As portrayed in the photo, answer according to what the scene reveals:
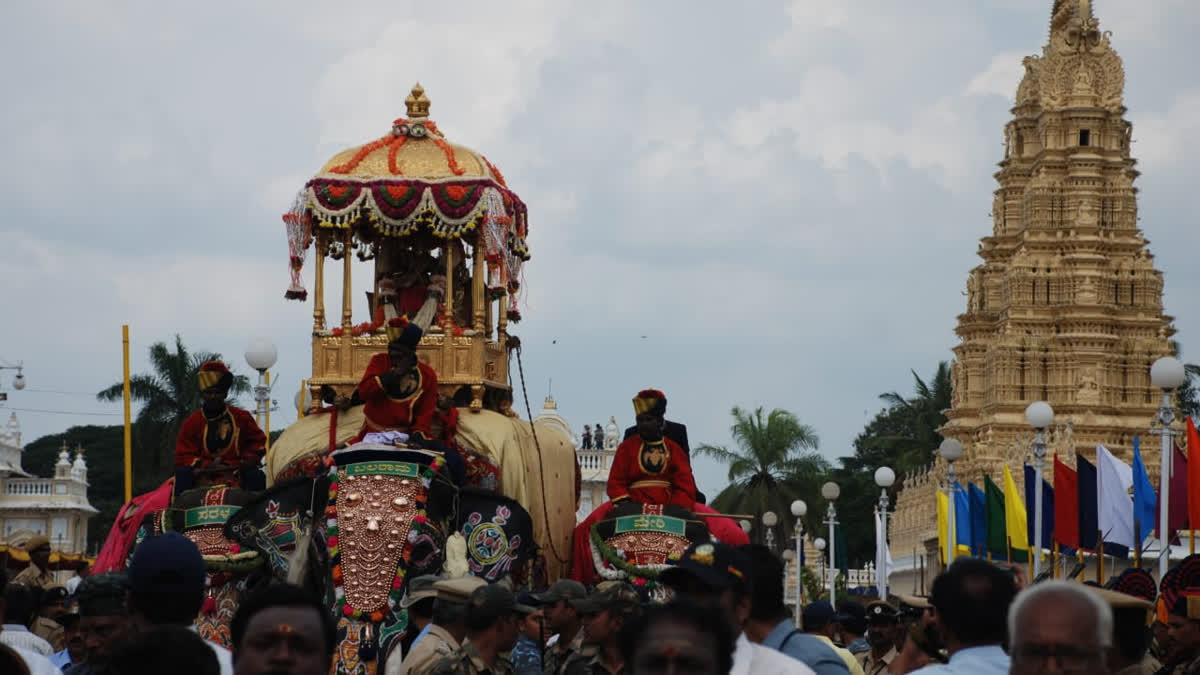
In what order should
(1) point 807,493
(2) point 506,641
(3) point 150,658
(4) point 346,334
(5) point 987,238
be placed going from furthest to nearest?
(1) point 807,493
(5) point 987,238
(4) point 346,334
(2) point 506,641
(3) point 150,658

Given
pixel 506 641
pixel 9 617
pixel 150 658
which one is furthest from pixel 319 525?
pixel 150 658

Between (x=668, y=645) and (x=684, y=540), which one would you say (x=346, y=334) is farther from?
(x=668, y=645)

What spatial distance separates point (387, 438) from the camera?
1677 cm

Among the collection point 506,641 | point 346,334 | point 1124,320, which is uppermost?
point 1124,320

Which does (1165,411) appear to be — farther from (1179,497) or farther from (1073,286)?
(1073,286)

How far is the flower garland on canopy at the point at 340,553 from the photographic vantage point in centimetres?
1561

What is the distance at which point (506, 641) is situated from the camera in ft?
33.2

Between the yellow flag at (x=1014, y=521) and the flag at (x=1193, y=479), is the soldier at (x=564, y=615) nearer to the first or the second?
the flag at (x=1193, y=479)

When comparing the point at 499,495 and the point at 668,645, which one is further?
the point at 499,495

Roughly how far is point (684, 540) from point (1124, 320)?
4972cm

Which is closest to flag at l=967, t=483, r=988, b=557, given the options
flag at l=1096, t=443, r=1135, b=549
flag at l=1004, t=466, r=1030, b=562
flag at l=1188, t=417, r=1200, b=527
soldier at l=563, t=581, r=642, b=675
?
flag at l=1004, t=466, r=1030, b=562

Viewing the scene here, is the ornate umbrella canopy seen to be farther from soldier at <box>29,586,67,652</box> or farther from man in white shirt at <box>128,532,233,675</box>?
man in white shirt at <box>128,532,233,675</box>

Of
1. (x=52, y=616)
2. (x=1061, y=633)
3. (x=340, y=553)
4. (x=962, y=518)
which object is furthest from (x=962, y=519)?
(x=1061, y=633)

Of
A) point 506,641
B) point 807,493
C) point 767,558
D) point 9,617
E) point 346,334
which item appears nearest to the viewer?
point 767,558
